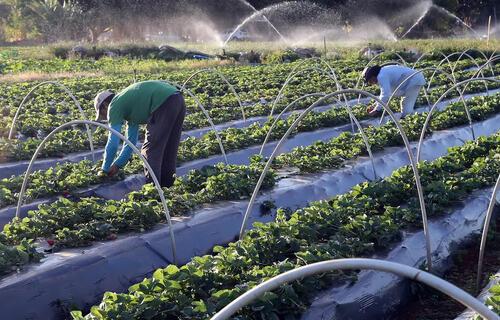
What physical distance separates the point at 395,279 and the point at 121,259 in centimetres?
231

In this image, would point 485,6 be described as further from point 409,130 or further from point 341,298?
point 341,298

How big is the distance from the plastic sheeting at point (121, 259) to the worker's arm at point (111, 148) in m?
1.21

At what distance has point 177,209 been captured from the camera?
7.28 meters

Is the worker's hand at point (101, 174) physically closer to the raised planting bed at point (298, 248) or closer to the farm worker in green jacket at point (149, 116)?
the farm worker in green jacket at point (149, 116)

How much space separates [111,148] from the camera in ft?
25.6

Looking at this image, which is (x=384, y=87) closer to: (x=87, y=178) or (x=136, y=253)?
(x=87, y=178)

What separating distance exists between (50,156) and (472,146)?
20.1 feet

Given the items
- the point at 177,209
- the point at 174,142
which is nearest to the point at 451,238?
the point at 177,209

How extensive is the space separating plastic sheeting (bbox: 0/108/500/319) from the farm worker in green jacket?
1149 millimetres

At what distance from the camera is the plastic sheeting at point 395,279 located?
5.09m

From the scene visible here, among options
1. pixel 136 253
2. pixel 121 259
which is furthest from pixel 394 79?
pixel 121 259

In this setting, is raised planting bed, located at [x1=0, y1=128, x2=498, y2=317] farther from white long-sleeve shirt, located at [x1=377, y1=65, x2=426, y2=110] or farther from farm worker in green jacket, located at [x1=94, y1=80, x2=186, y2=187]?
white long-sleeve shirt, located at [x1=377, y1=65, x2=426, y2=110]

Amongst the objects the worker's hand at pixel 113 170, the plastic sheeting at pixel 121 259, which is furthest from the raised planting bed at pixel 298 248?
the worker's hand at pixel 113 170

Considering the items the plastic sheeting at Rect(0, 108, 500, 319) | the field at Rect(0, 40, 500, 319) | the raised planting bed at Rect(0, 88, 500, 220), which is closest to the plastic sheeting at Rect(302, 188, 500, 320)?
the field at Rect(0, 40, 500, 319)
